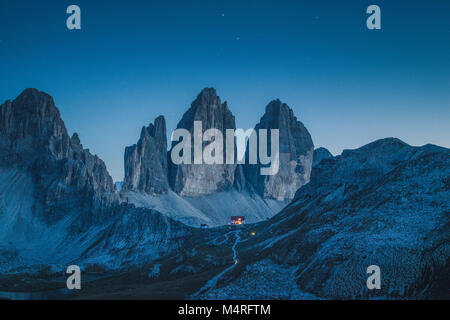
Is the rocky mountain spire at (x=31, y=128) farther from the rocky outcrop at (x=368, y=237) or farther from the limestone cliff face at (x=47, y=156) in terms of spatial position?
the rocky outcrop at (x=368, y=237)

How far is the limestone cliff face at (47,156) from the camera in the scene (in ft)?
544

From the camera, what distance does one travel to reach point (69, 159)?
574ft

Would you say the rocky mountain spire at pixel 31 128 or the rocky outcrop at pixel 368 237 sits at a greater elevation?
the rocky mountain spire at pixel 31 128

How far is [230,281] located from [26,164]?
147686 millimetres

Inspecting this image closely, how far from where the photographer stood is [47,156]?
175 metres

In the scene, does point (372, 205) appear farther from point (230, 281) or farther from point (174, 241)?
point (174, 241)

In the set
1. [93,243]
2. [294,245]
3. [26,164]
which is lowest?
[93,243]

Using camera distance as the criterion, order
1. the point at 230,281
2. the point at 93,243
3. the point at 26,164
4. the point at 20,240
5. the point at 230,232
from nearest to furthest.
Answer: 1. the point at 230,281
2. the point at 230,232
3. the point at 93,243
4. the point at 20,240
5. the point at 26,164

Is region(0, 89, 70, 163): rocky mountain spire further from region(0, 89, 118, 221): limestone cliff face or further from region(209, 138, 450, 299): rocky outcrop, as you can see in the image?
region(209, 138, 450, 299): rocky outcrop

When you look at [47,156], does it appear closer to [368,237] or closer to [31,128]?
[31,128]

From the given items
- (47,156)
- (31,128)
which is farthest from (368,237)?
(31,128)

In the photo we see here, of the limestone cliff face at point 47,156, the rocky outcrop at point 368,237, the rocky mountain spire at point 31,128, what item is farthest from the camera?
the rocky mountain spire at point 31,128

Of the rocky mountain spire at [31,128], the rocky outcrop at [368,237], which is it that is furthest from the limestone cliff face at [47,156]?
the rocky outcrop at [368,237]
